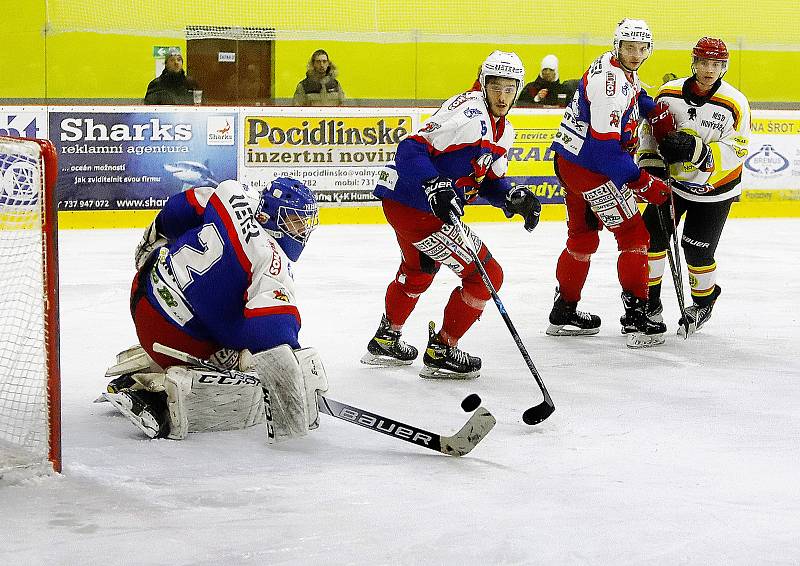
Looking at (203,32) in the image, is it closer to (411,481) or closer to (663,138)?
(663,138)

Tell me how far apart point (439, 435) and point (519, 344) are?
69cm

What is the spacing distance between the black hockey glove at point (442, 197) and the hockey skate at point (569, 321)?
3.64 ft

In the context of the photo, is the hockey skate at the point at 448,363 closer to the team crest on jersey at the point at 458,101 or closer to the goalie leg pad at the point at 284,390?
the team crest on jersey at the point at 458,101

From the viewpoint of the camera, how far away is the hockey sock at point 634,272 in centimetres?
443

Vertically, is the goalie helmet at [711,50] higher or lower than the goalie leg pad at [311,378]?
higher

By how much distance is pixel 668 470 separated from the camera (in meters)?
2.83

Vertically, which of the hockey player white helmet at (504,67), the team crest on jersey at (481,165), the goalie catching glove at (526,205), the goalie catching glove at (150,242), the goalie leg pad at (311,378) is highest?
the hockey player white helmet at (504,67)

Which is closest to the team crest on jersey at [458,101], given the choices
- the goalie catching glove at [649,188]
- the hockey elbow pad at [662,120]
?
the goalie catching glove at [649,188]

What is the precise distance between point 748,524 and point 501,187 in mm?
1785

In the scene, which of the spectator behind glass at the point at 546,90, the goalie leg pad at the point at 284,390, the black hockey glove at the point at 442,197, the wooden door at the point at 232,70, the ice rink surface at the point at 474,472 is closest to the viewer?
the ice rink surface at the point at 474,472

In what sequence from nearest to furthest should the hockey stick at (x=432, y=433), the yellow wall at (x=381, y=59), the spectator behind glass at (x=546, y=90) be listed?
the hockey stick at (x=432, y=433)
the yellow wall at (x=381, y=59)
the spectator behind glass at (x=546, y=90)

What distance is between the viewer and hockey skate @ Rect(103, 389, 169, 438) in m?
2.97

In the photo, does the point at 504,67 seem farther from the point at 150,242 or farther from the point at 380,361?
the point at 150,242

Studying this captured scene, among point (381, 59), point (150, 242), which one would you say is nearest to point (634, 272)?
point (150, 242)
